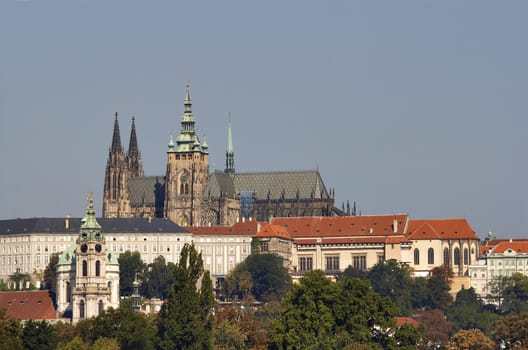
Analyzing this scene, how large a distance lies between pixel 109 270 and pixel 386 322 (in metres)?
48.7

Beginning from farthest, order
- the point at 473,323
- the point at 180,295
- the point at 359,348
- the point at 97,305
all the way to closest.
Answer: the point at 473,323
the point at 97,305
the point at 180,295
the point at 359,348

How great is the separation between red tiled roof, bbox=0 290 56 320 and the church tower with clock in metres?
1.24

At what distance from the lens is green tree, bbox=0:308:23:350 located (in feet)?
393

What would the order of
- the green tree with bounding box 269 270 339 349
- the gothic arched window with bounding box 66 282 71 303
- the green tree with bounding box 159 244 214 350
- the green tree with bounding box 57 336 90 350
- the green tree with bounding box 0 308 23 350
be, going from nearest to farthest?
the green tree with bounding box 0 308 23 350
the green tree with bounding box 57 336 90 350
the green tree with bounding box 269 270 339 349
the green tree with bounding box 159 244 214 350
the gothic arched window with bounding box 66 282 71 303

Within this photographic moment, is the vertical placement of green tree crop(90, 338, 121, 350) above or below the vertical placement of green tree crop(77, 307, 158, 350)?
below

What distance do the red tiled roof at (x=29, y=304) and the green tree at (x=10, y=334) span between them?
37.8 metres

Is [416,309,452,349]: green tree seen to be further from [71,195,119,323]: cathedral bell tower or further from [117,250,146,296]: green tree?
[117,250,146,296]: green tree

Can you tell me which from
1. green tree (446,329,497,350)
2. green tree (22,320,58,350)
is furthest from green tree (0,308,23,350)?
A: green tree (446,329,497,350)

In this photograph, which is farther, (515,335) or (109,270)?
(109,270)

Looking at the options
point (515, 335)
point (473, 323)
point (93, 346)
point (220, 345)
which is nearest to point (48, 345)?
point (93, 346)

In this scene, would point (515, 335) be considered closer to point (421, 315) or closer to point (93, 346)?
point (93, 346)

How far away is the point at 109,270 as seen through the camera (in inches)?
6954

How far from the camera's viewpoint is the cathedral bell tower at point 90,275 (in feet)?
549

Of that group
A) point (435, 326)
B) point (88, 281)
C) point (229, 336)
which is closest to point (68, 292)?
point (88, 281)
